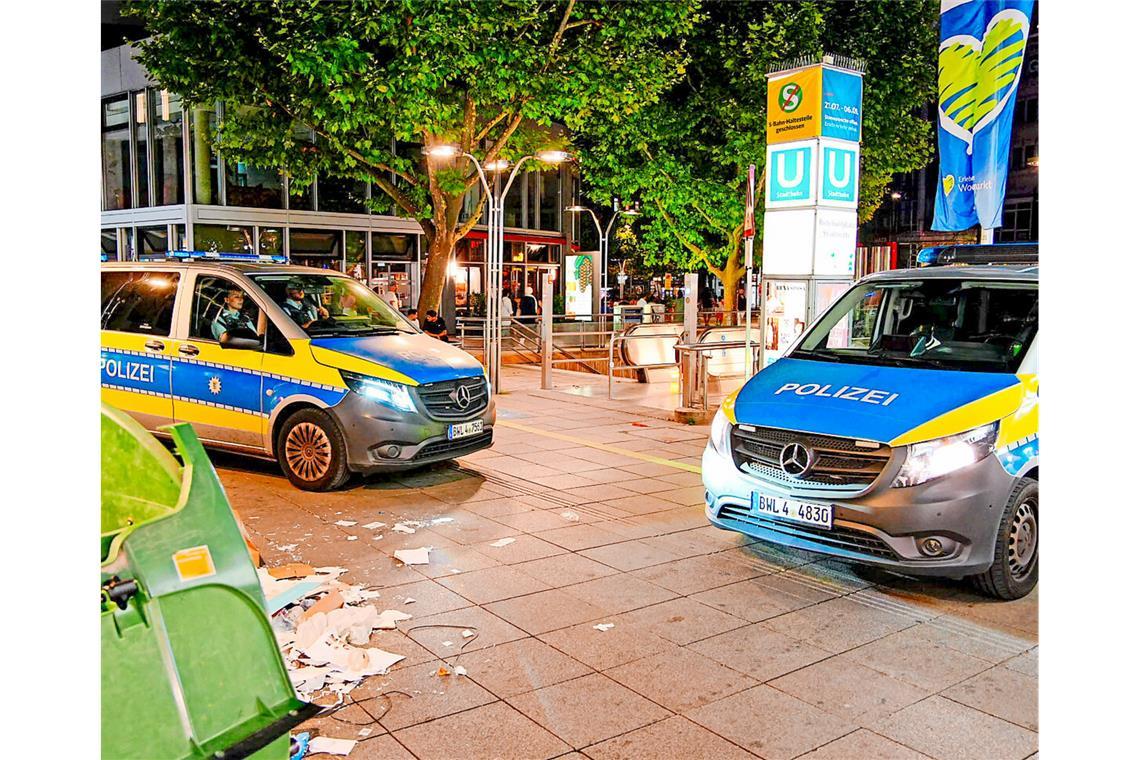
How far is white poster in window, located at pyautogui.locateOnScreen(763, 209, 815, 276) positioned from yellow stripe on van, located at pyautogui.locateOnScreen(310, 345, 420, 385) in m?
5.35

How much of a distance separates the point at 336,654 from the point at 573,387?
1139 cm

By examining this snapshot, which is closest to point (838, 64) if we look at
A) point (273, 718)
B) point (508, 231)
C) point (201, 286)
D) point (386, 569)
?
point (201, 286)

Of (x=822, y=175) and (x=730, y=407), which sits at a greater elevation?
(x=822, y=175)

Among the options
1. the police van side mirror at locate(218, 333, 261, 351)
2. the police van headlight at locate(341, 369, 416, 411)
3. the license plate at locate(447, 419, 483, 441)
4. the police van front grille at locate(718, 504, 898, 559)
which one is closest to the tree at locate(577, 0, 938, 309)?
the license plate at locate(447, 419, 483, 441)

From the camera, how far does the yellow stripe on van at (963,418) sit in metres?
5.14

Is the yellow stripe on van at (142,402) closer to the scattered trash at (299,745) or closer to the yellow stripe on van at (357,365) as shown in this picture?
the yellow stripe on van at (357,365)

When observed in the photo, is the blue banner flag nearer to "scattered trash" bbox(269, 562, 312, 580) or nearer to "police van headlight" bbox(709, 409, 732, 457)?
"police van headlight" bbox(709, 409, 732, 457)

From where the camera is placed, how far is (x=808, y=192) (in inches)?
429

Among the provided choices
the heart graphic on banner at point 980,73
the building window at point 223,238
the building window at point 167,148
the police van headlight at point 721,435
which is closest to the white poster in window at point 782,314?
the heart graphic on banner at point 980,73

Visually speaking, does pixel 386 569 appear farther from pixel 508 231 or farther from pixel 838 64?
pixel 508 231

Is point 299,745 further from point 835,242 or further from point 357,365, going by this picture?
point 835,242

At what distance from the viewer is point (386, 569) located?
593 centimetres

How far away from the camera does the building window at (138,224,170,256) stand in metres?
25.8
